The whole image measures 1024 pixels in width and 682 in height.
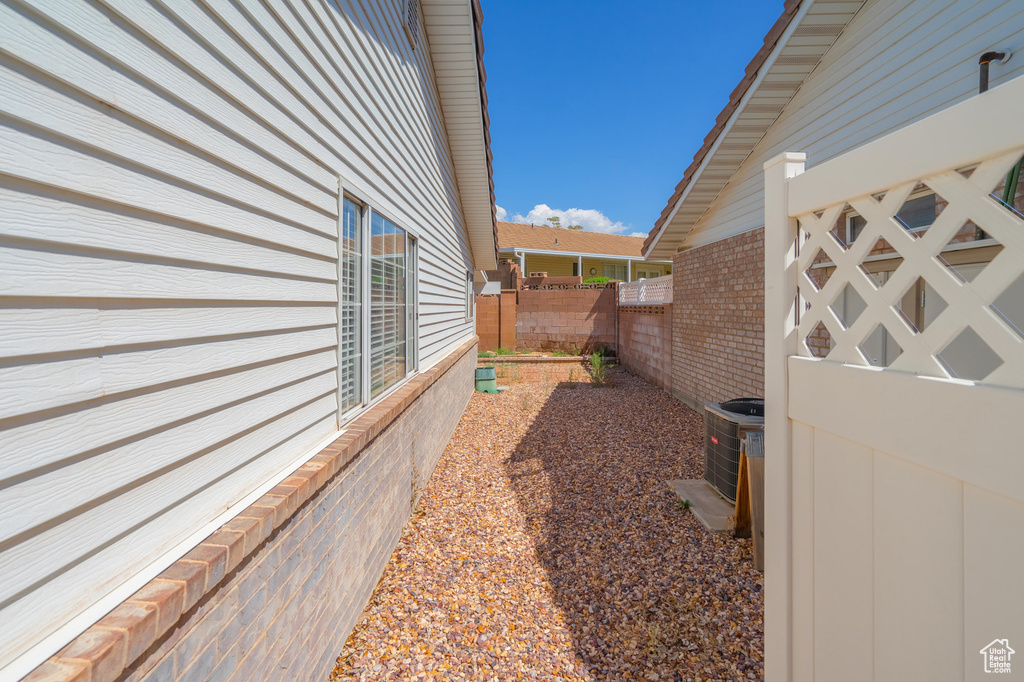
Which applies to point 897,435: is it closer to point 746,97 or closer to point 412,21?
point 412,21

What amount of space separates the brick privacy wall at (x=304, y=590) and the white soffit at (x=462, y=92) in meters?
4.68

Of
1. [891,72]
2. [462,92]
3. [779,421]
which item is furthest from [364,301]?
[891,72]

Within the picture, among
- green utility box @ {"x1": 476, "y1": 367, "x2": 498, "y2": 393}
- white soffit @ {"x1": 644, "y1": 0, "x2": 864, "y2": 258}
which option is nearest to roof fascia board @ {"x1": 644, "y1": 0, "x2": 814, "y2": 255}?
white soffit @ {"x1": 644, "y1": 0, "x2": 864, "y2": 258}

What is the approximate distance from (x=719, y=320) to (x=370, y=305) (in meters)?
5.65

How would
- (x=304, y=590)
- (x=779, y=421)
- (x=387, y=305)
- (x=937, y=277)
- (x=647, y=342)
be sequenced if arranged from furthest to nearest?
(x=647, y=342)
(x=387, y=305)
(x=304, y=590)
(x=779, y=421)
(x=937, y=277)

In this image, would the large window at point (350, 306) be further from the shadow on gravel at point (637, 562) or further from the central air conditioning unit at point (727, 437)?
the central air conditioning unit at point (727, 437)

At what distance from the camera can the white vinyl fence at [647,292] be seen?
35.3ft

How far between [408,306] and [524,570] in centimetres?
269

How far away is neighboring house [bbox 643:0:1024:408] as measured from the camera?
12.0ft

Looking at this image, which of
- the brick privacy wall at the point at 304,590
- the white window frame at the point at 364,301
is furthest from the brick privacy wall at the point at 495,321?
the brick privacy wall at the point at 304,590

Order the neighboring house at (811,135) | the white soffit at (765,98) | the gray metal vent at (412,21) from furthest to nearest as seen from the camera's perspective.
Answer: the white soffit at (765,98)
the gray metal vent at (412,21)
the neighboring house at (811,135)

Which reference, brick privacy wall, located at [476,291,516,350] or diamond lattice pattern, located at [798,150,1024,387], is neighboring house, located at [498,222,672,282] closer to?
brick privacy wall, located at [476,291,516,350]

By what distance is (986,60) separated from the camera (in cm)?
345

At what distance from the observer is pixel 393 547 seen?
3846 millimetres
